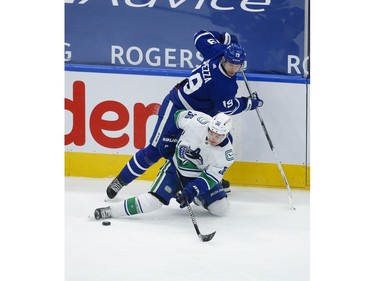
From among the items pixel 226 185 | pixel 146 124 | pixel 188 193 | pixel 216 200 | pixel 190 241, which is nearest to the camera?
pixel 190 241

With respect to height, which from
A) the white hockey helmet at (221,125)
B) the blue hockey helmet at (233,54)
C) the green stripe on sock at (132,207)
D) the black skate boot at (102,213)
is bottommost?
the black skate boot at (102,213)

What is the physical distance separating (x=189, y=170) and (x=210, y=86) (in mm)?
577

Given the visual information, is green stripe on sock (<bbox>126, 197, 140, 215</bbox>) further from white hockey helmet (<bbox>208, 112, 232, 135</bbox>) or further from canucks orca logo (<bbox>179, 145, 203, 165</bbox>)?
white hockey helmet (<bbox>208, 112, 232, 135</bbox>)

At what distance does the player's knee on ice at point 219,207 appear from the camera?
5566mm

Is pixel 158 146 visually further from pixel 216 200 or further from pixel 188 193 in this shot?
pixel 188 193

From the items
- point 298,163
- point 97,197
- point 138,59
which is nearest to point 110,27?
point 138,59

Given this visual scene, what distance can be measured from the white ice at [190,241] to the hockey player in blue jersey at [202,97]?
0.34 metres

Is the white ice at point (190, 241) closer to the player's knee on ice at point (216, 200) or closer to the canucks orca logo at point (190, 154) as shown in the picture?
the player's knee on ice at point (216, 200)

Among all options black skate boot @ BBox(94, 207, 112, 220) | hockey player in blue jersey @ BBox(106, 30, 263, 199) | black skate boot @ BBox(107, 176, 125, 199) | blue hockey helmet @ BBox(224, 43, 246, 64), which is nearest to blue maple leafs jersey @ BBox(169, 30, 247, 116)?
hockey player in blue jersey @ BBox(106, 30, 263, 199)

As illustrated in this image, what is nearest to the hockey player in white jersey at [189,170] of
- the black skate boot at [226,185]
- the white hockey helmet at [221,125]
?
the white hockey helmet at [221,125]

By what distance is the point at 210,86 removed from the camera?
221 inches

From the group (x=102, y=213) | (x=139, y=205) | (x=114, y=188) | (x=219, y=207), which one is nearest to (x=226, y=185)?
(x=219, y=207)
